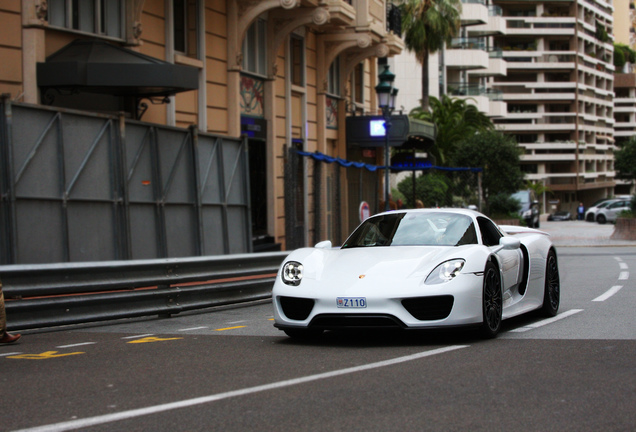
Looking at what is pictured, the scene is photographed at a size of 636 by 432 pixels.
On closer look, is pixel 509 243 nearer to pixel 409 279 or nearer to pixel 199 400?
pixel 409 279

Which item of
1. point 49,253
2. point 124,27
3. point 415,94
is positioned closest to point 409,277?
point 49,253

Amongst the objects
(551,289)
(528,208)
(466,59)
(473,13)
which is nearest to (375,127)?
(551,289)

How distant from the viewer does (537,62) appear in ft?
402

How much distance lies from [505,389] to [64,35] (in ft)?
37.0

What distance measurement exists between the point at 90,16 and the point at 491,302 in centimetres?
993

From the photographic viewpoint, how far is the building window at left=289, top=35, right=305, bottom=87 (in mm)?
26141

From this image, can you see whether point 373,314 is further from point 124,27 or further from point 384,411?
point 124,27

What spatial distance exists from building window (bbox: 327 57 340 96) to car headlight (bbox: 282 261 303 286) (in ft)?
67.2

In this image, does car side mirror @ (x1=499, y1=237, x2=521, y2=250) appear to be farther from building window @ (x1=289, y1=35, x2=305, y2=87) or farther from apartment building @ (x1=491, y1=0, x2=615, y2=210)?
apartment building @ (x1=491, y1=0, x2=615, y2=210)

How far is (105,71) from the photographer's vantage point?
14867mm

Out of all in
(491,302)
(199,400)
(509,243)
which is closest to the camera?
(199,400)

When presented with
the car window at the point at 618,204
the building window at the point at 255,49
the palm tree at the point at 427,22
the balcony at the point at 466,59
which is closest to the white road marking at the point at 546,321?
the building window at the point at 255,49

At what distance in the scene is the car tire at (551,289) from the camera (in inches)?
425

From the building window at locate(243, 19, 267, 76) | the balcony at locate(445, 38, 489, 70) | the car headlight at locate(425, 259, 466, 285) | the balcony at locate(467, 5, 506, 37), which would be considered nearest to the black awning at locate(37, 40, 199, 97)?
the building window at locate(243, 19, 267, 76)
